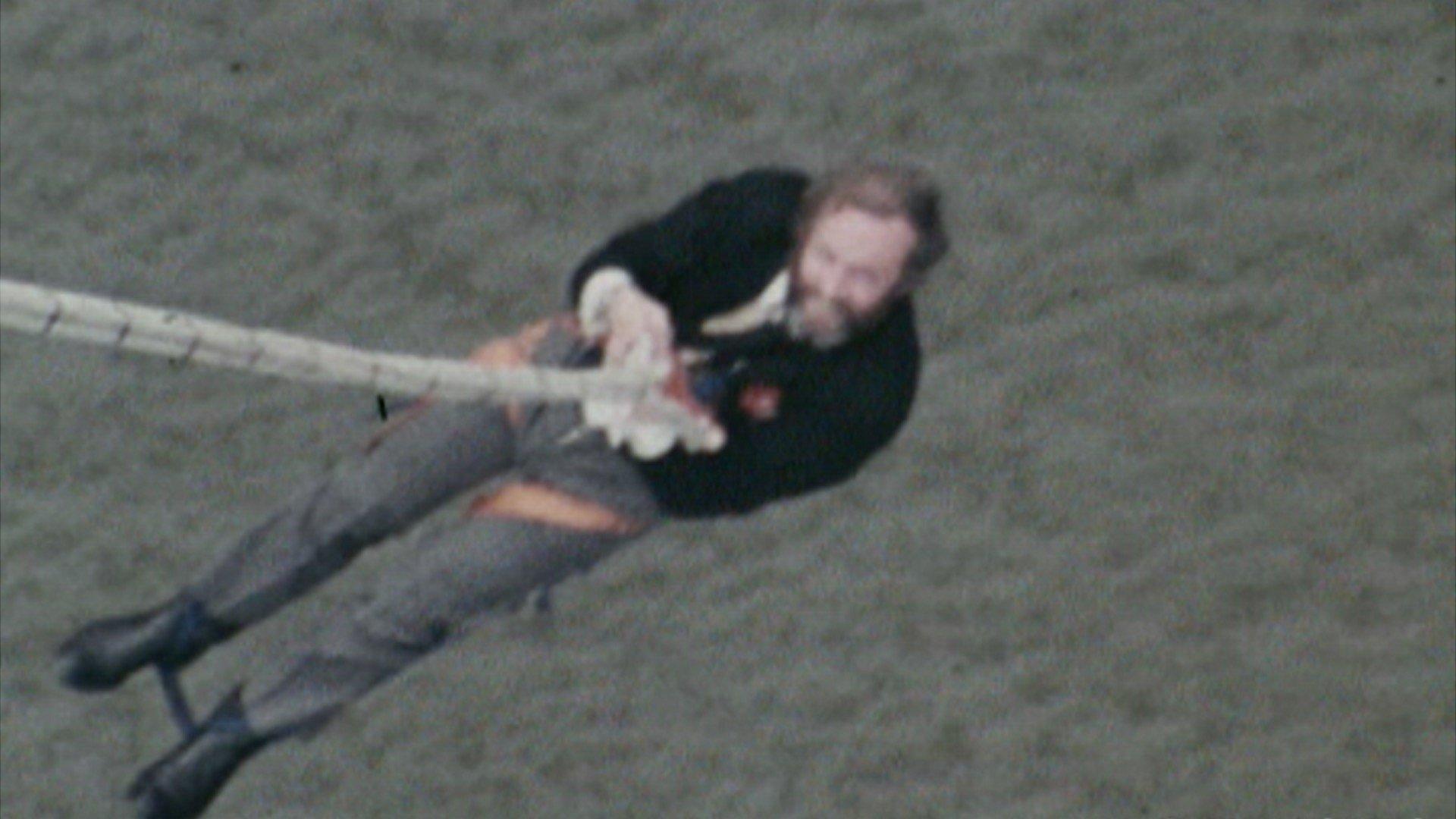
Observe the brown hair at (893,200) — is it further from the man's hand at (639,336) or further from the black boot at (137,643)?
the black boot at (137,643)

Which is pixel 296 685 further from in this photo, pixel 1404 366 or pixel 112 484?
pixel 1404 366

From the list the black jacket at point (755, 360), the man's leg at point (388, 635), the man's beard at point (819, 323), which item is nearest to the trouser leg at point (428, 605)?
the man's leg at point (388, 635)

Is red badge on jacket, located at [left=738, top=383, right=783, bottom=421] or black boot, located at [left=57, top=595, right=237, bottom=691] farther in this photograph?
black boot, located at [left=57, top=595, right=237, bottom=691]

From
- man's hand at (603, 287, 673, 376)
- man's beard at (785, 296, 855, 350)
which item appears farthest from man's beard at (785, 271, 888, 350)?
man's hand at (603, 287, 673, 376)

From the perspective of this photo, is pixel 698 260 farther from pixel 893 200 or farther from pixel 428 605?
pixel 428 605

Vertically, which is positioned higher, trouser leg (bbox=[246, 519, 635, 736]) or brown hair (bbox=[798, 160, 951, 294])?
brown hair (bbox=[798, 160, 951, 294])

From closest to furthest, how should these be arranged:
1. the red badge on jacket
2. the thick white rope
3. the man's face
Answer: the thick white rope < the man's face < the red badge on jacket

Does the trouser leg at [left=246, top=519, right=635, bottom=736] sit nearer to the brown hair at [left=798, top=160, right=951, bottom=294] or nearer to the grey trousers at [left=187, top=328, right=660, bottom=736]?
the grey trousers at [left=187, top=328, right=660, bottom=736]

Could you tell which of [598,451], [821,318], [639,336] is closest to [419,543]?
[598,451]
